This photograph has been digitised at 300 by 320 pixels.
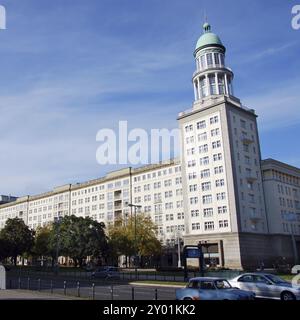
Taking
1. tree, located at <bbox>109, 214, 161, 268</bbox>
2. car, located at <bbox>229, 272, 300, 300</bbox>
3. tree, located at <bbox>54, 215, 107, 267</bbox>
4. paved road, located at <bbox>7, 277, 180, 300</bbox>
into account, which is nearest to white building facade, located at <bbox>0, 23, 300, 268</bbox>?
tree, located at <bbox>109, 214, 161, 268</bbox>

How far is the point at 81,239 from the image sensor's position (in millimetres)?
72625

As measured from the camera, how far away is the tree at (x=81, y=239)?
72312mm

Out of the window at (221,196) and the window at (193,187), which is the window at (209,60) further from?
the window at (221,196)

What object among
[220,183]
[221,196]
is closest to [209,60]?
[220,183]

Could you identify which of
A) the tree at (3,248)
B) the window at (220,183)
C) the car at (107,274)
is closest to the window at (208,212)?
the window at (220,183)

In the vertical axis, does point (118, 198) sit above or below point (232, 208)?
above

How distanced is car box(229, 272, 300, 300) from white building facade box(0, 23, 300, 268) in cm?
4608

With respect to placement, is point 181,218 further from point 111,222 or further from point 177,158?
point 111,222

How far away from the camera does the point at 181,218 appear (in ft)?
289

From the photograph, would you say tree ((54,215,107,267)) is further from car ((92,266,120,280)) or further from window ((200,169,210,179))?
window ((200,169,210,179))

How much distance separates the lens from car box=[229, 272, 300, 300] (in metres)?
20.3
